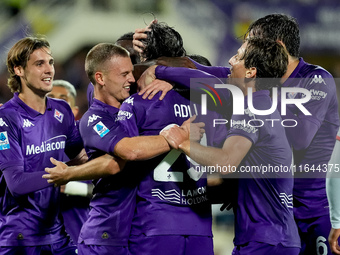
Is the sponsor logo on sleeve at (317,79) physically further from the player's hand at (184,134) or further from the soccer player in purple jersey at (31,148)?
the soccer player in purple jersey at (31,148)

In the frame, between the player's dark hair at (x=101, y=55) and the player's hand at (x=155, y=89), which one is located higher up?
the player's dark hair at (x=101, y=55)

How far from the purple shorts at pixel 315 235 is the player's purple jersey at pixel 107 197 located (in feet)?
4.60

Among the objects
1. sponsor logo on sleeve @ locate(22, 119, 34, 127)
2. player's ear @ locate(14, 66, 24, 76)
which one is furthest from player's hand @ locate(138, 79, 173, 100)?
player's ear @ locate(14, 66, 24, 76)

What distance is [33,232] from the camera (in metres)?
4.44

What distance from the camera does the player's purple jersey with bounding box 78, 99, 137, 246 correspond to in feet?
12.0

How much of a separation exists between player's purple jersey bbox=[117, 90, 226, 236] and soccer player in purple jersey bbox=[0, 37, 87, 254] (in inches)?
38.2

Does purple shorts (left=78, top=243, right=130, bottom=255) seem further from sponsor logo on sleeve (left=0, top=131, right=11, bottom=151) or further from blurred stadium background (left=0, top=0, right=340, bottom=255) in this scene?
blurred stadium background (left=0, top=0, right=340, bottom=255)

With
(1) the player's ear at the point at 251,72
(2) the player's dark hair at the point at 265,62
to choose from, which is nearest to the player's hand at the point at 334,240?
(2) the player's dark hair at the point at 265,62

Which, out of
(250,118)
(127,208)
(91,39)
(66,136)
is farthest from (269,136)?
(91,39)

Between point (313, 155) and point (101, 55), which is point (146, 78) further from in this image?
point (313, 155)

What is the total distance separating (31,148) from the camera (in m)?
4.44

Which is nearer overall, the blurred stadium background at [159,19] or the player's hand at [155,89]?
the player's hand at [155,89]

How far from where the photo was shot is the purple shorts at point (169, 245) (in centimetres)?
357

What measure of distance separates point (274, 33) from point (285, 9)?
9239 millimetres
